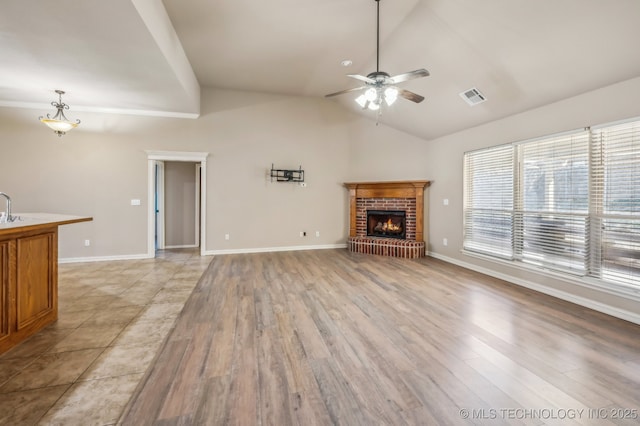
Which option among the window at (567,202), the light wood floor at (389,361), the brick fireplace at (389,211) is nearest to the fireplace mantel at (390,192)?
the brick fireplace at (389,211)

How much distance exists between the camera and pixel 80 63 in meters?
3.36

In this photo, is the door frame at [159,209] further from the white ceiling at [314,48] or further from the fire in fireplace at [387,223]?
the fire in fireplace at [387,223]

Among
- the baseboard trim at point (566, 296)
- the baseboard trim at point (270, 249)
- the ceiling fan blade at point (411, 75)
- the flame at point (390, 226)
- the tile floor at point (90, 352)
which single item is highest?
the ceiling fan blade at point (411, 75)

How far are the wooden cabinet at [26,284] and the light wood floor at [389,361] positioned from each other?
119 centimetres

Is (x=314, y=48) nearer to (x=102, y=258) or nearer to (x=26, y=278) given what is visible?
(x=26, y=278)

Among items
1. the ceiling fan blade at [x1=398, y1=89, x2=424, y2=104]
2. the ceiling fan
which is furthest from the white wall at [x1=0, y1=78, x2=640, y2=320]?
the ceiling fan

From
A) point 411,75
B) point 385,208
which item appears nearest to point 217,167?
point 385,208

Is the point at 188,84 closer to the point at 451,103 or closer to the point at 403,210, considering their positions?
the point at 451,103

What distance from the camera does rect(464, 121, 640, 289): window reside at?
2947 millimetres

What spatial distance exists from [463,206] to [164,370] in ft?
16.9

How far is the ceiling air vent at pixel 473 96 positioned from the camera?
401 centimetres

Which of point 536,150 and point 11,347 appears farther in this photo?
point 536,150

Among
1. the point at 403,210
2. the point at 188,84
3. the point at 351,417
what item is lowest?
the point at 351,417

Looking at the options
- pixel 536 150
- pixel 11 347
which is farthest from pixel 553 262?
pixel 11 347
